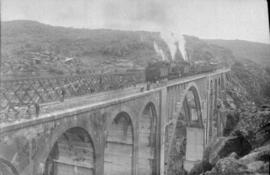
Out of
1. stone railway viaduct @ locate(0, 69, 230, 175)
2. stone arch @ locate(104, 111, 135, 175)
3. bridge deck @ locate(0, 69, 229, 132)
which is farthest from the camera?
stone arch @ locate(104, 111, 135, 175)

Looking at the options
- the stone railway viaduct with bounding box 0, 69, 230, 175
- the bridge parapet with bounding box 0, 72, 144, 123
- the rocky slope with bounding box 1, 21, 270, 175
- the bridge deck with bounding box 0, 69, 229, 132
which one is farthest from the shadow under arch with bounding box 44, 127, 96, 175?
the rocky slope with bounding box 1, 21, 270, 175

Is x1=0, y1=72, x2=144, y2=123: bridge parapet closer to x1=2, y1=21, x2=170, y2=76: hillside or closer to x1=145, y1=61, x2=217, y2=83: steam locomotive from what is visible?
x1=145, y1=61, x2=217, y2=83: steam locomotive

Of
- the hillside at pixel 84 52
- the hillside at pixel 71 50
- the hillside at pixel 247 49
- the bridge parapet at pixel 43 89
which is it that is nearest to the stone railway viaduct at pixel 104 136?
the bridge parapet at pixel 43 89

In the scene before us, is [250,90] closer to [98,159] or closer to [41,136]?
[98,159]

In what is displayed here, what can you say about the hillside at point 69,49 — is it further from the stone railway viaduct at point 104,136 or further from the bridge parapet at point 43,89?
the stone railway viaduct at point 104,136

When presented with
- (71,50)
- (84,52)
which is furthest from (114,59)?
(71,50)

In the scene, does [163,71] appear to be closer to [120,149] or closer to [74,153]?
[120,149]
